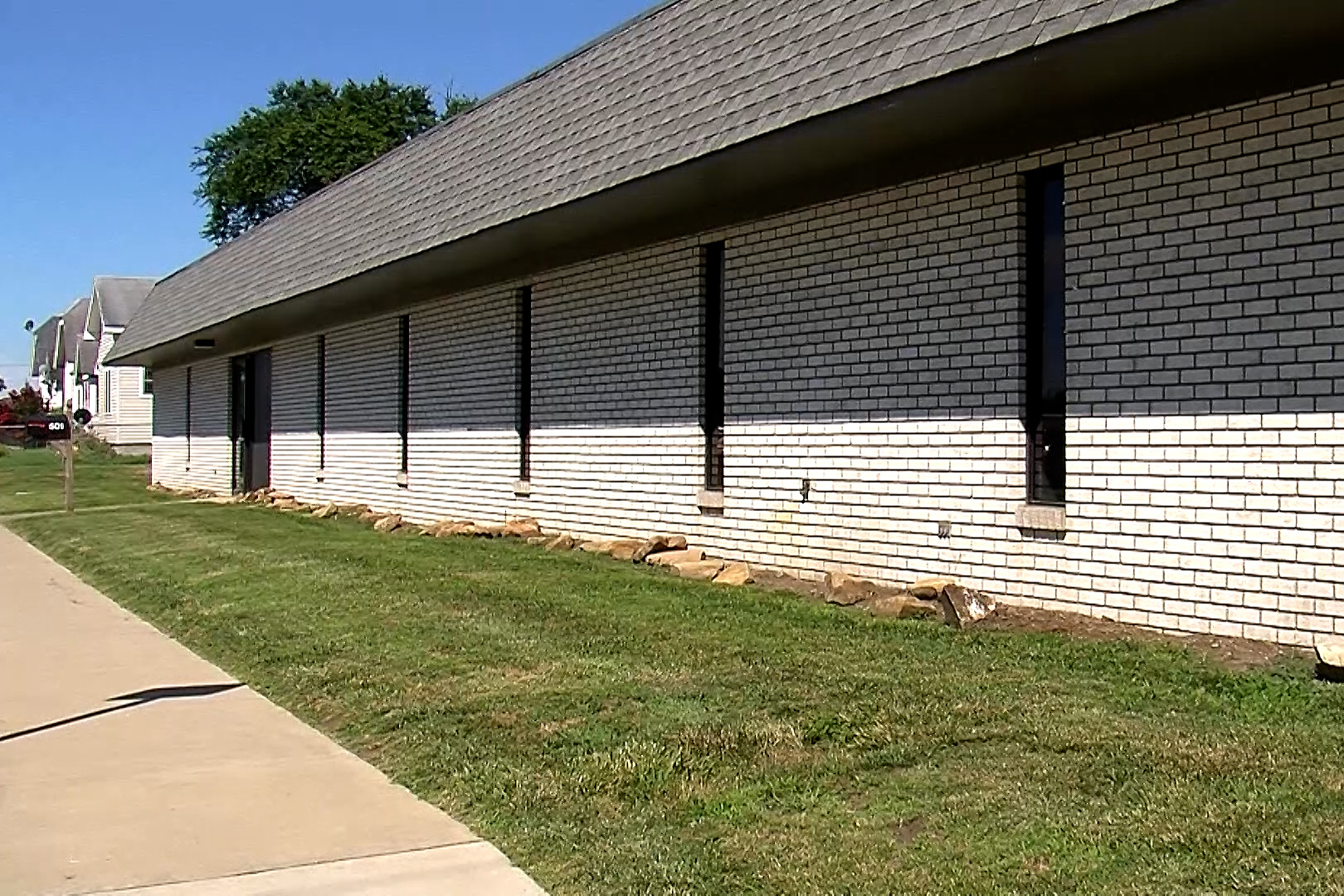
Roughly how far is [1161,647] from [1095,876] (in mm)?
3878

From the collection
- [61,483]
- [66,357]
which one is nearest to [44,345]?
[66,357]

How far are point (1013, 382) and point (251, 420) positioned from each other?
2255cm

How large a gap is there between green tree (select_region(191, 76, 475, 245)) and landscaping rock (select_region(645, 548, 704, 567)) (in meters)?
52.4

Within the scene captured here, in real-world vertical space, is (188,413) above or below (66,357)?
below

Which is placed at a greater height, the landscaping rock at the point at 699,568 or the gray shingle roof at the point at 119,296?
the gray shingle roof at the point at 119,296

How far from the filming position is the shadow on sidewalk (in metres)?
8.56

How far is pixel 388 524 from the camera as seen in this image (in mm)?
19641

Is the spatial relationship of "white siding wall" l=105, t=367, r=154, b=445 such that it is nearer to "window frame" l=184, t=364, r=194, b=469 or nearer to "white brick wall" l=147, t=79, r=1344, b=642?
"window frame" l=184, t=364, r=194, b=469

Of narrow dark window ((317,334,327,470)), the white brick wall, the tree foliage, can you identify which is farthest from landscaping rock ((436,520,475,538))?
the tree foliage

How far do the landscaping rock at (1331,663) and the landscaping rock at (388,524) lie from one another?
1399cm

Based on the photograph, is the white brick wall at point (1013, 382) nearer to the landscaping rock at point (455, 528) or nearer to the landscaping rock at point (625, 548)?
the landscaping rock at point (625, 548)

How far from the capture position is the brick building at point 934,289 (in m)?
8.20

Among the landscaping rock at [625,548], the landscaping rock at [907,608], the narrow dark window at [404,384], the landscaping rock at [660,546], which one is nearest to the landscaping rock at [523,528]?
the landscaping rock at [625,548]

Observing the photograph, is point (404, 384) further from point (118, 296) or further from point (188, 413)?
point (118, 296)
